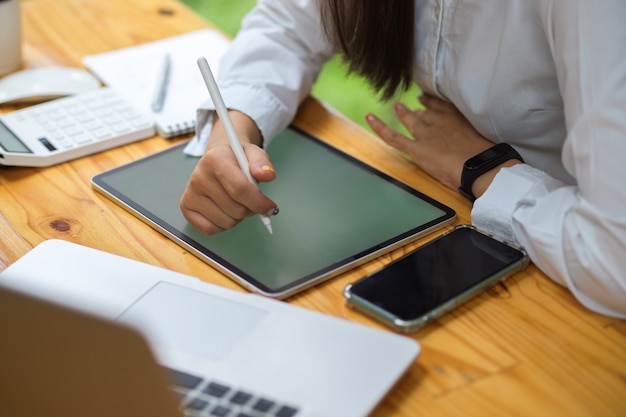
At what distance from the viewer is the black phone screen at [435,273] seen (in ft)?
2.45

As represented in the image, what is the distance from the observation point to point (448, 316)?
29.7 inches

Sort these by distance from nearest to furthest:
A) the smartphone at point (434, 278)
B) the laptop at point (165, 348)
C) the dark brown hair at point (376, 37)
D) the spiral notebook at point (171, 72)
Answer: the laptop at point (165, 348), the smartphone at point (434, 278), the dark brown hair at point (376, 37), the spiral notebook at point (171, 72)

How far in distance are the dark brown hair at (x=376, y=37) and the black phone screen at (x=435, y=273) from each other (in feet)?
0.93

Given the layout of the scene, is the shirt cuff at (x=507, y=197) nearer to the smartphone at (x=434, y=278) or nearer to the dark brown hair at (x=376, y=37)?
the smartphone at (x=434, y=278)

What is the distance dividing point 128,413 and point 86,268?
26 centimetres

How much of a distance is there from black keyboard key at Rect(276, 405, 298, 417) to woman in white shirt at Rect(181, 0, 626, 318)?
10.8 inches

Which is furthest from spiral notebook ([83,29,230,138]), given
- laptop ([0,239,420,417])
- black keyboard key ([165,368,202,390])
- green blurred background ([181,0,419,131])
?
green blurred background ([181,0,419,131])

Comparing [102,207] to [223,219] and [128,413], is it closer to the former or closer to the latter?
[223,219]

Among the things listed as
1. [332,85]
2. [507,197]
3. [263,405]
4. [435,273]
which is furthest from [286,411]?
[332,85]

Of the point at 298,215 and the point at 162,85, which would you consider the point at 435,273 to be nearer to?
the point at 298,215

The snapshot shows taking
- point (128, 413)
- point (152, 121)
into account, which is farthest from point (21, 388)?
point (152, 121)

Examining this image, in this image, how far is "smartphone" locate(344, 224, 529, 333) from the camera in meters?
0.74

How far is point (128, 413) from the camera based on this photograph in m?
0.56

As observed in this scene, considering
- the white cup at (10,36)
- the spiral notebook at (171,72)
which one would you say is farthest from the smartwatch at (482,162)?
the white cup at (10,36)
